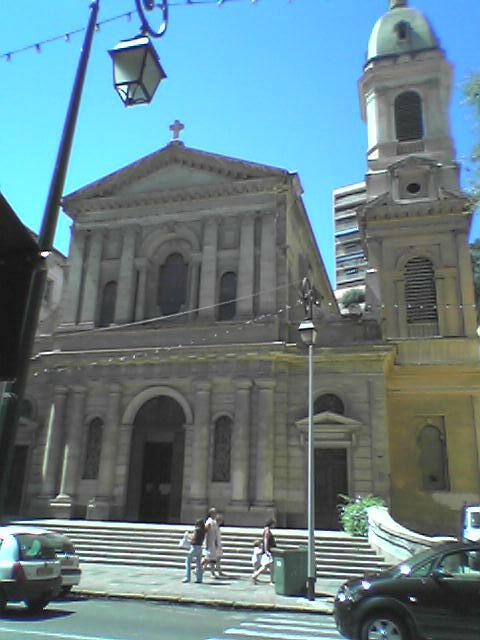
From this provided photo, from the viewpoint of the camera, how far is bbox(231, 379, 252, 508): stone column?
75.3 feet

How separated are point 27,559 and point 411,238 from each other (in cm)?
2425

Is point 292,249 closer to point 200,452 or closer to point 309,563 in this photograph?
point 200,452

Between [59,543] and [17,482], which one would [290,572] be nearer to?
[59,543]

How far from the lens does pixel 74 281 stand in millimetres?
29094

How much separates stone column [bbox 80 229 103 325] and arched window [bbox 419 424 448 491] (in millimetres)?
16227

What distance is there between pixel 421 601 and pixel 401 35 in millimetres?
34720

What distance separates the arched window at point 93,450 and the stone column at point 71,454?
374 mm

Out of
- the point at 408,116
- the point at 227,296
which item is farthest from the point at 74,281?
the point at 408,116

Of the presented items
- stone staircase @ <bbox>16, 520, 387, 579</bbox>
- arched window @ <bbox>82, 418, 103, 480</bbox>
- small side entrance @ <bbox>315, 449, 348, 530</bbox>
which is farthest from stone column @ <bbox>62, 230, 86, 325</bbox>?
small side entrance @ <bbox>315, 449, 348, 530</bbox>

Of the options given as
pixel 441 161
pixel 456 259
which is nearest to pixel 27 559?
pixel 456 259

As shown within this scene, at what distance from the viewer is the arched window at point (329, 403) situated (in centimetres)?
2405

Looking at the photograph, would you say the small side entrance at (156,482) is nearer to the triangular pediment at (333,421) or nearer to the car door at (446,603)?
the triangular pediment at (333,421)

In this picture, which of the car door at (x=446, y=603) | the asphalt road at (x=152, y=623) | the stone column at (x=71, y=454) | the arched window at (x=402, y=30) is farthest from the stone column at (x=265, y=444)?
the arched window at (x=402, y=30)

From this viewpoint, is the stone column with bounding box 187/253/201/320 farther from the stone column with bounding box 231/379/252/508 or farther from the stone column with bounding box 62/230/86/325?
the stone column with bounding box 62/230/86/325
